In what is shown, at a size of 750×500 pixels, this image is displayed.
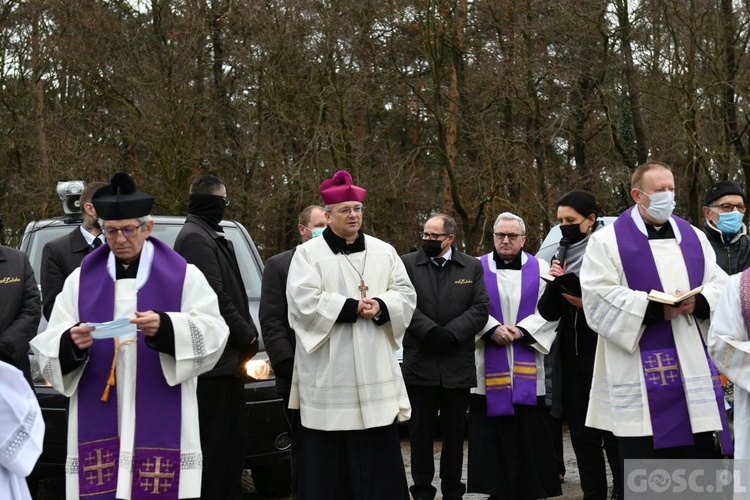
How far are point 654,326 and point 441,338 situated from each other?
173 cm

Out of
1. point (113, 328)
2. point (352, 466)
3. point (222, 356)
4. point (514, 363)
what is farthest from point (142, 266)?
point (514, 363)

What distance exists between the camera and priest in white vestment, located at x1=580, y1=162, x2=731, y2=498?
635cm

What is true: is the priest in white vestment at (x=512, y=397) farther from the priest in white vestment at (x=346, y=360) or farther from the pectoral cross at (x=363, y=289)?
the pectoral cross at (x=363, y=289)

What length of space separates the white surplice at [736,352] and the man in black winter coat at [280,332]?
288 cm

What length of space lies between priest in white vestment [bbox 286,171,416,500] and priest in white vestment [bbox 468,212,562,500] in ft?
4.59

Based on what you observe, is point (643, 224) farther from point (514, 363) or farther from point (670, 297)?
point (514, 363)

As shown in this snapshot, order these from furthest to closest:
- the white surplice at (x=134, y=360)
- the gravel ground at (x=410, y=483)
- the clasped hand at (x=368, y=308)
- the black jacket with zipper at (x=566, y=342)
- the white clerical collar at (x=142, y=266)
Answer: the gravel ground at (x=410, y=483) < the black jacket with zipper at (x=566, y=342) < the clasped hand at (x=368, y=308) < the white clerical collar at (x=142, y=266) < the white surplice at (x=134, y=360)

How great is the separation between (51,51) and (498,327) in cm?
1483

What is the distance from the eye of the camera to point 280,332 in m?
7.15

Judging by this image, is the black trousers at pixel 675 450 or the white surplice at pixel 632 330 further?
the black trousers at pixel 675 450

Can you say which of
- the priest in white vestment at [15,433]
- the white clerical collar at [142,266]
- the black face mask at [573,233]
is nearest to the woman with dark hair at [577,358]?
the black face mask at [573,233]

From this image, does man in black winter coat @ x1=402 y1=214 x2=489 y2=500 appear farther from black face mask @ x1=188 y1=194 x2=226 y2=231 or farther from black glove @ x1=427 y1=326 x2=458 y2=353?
black face mask @ x1=188 y1=194 x2=226 y2=231

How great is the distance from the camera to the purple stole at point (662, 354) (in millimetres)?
6355

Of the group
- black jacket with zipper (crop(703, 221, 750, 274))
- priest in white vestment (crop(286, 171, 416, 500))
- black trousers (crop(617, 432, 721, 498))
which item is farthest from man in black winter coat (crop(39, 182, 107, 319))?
black jacket with zipper (crop(703, 221, 750, 274))
